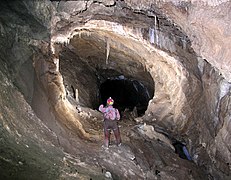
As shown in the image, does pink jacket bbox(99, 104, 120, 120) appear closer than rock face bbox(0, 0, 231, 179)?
No

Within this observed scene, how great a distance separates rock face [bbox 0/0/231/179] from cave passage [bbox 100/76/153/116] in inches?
182

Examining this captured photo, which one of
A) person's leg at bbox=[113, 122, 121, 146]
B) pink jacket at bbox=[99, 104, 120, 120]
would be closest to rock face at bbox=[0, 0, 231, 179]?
person's leg at bbox=[113, 122, 121, 146]

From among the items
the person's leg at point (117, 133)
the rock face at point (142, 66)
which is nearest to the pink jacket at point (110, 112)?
the person's leg at point (117, 133)

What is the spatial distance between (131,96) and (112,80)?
2.04 meters

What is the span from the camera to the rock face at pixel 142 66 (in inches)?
277

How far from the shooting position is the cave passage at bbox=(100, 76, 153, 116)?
60.4 ft

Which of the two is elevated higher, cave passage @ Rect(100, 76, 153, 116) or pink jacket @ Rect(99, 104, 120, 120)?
pink jacket @ Rect(99, 104, 120, 120)

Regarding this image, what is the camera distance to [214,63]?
872 cm

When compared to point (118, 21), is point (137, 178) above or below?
below

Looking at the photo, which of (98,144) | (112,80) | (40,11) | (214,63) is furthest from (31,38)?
(112,80)

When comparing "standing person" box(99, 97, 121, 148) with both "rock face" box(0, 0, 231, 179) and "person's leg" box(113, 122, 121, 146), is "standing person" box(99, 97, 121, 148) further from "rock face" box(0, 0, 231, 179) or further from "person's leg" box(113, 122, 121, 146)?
"rock face" box(0, 0, 231, 179)

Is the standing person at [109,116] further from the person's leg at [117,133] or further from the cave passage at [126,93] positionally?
the cave passage at [126,93]

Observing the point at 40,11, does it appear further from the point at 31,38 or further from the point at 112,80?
the point at 112,80

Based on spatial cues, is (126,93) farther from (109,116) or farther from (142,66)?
(109,116)
